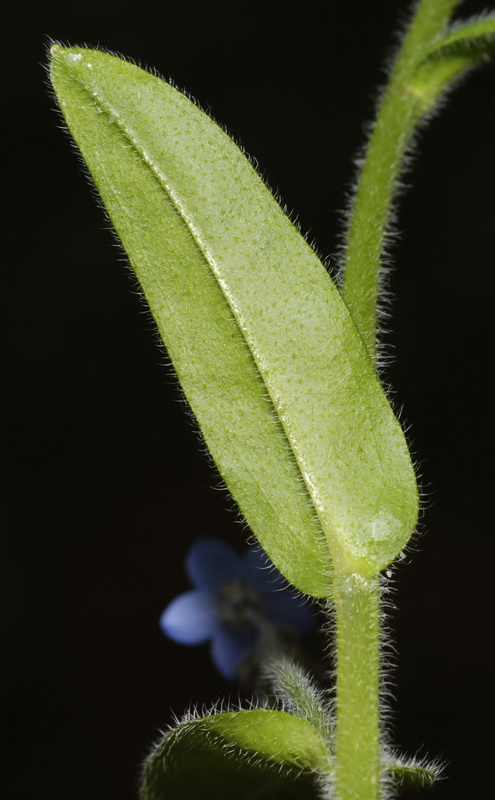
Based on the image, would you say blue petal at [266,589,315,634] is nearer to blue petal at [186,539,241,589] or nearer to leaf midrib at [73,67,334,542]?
blue petal at [186,539,241,589]

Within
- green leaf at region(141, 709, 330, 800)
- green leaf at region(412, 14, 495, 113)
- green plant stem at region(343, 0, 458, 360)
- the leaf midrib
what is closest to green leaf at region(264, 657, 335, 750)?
green leaf at region(141, 709, 330, 800)

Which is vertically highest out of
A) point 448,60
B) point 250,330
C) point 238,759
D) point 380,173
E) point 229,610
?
point 448,60

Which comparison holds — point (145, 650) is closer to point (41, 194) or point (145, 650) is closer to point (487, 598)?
point (487, 598)

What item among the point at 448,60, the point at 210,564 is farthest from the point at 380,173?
the point at 210,564

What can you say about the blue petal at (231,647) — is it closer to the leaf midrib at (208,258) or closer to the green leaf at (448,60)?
the leaf midrib at (208,258)

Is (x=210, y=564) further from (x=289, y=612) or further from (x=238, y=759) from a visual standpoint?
(x=238, y=759)

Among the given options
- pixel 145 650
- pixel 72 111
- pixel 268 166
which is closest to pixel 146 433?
pixel 145 650
